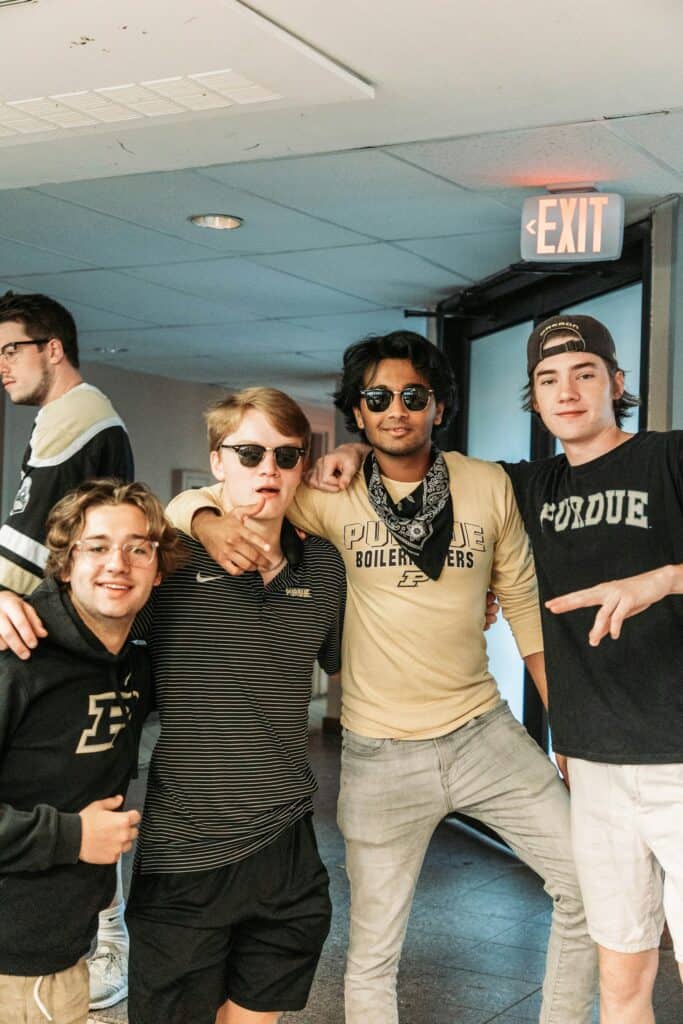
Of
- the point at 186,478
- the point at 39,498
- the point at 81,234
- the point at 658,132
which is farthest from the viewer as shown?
the point at 186,478

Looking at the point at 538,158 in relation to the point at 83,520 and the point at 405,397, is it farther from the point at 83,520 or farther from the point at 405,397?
the point at 83,520

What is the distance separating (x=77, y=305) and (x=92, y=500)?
4.68 metres

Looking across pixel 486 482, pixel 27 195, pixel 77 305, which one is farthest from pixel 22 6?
pixel 77 305

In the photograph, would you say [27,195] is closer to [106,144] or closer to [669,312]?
[106,144]

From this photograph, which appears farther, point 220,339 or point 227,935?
point 220,339

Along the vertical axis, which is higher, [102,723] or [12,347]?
[12,347]

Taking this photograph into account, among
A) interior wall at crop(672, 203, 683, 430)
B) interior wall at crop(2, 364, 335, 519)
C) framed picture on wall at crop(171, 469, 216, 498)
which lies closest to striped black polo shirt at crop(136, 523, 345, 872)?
interior wall at crop(672, 203, 683, 430)

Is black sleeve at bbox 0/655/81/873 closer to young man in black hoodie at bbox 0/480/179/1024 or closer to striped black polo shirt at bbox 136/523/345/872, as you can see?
young man in black hoodie at bbox 0/480/179/1024

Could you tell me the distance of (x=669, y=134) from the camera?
3.65 m

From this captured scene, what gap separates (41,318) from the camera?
3.43m

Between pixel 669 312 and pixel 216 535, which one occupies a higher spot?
pixel 669 312

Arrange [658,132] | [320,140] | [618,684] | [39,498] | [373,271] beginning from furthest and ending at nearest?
[373,271] → [320,140] → [658,132] → [39,498] → [618,684]

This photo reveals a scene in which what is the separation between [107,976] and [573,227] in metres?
2.85

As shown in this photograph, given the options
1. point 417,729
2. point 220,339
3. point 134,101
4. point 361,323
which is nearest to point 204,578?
point 417,729
